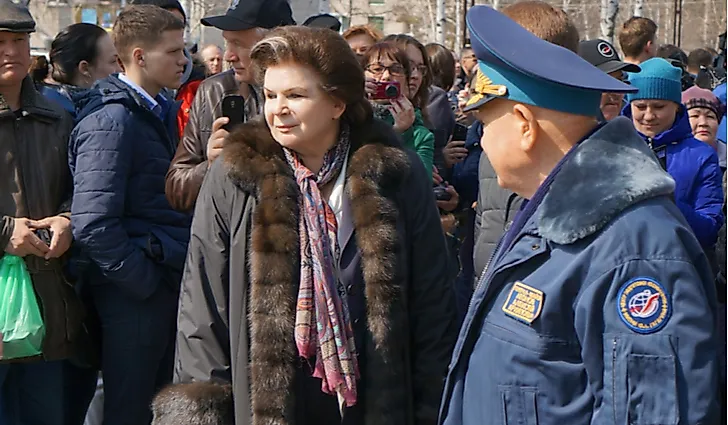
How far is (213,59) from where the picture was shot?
10023mm

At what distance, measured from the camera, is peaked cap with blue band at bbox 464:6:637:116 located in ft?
7.63

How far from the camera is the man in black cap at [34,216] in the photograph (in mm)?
4570

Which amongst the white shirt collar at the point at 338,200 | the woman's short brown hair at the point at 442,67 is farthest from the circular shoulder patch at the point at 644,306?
the woman's short brown hair at the point at 442,67

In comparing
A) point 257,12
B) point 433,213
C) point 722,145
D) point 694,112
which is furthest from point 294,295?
point 694,112

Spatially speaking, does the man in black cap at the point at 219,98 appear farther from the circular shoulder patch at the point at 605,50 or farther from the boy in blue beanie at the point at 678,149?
the boy in blue beanie at the point at 678,149

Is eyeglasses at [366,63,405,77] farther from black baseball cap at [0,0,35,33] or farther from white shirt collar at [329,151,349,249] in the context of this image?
white shirt collar at [329,151,349,249]

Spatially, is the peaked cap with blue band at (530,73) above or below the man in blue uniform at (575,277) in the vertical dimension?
above

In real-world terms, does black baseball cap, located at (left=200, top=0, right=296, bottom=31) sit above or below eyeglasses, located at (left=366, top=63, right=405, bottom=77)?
above

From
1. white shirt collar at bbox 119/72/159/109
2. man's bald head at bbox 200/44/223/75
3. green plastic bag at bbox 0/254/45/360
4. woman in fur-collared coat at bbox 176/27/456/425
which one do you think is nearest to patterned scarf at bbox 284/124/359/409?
woman in fur-collared coat at bbox 176/27/456/425

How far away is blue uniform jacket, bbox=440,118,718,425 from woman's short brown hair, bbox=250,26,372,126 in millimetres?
1248

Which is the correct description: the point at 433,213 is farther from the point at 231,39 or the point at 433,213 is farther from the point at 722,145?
the point at 722,145

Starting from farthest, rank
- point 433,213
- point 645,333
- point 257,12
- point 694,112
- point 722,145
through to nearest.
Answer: point 694,112 → point 722,145 → point 257,12 → point 433,213 → point 645,333

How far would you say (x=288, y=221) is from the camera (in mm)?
3332

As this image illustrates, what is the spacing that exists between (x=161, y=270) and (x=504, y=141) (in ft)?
8.59
